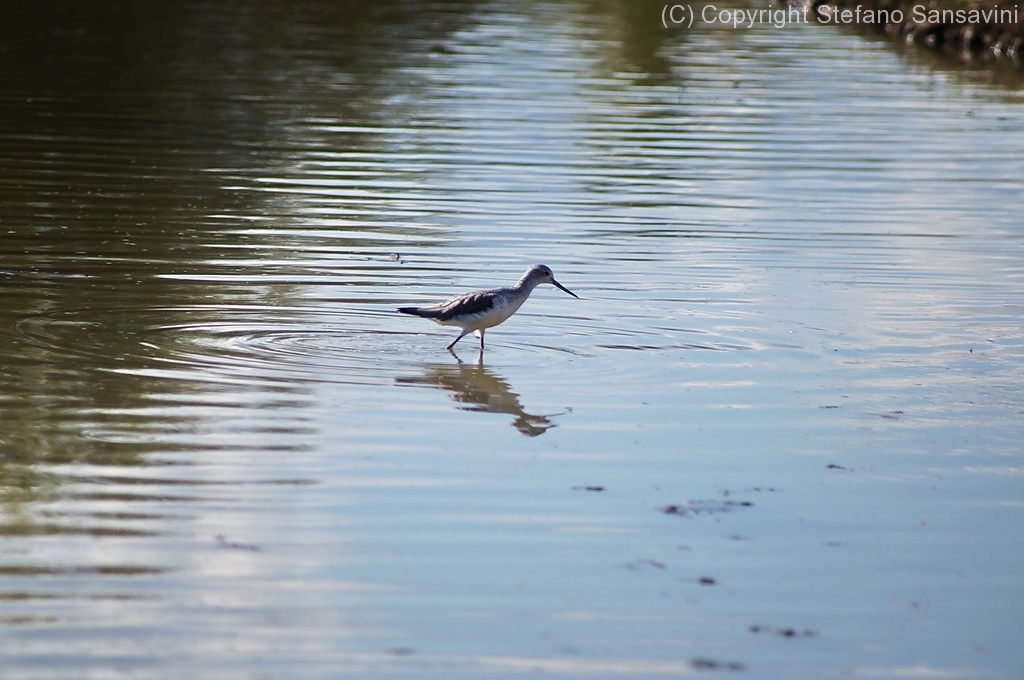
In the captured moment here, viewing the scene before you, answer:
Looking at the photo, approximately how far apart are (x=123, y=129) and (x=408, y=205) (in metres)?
6.61

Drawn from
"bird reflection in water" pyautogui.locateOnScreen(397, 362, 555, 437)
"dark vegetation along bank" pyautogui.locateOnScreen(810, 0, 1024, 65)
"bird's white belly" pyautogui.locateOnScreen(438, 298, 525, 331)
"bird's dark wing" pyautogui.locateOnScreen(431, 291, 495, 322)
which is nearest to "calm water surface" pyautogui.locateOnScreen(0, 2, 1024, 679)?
"bird reflection in water" pyautogui.locateOnScreen(397, 362, 555, 437)

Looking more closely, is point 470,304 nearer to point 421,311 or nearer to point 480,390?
point 421,311

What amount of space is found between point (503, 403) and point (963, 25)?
112 ft

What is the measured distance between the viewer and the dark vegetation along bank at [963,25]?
128 feet

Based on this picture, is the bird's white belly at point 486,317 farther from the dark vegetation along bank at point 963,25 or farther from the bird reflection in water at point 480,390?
the dark vegetation along bank at point 963,25

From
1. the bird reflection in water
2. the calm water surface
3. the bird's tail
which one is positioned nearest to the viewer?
the calm water surface

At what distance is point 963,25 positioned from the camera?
4072cm

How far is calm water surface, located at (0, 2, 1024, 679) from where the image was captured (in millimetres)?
6723

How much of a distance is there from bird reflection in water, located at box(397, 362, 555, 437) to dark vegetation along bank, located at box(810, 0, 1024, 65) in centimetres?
3006

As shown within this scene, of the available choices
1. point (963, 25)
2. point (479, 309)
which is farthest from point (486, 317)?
point (963, 25)

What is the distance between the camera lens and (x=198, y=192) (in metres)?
17.8

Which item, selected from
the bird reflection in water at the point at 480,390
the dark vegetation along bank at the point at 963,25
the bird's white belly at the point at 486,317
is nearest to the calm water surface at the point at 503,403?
the bird reflection in water at the point at 480,390

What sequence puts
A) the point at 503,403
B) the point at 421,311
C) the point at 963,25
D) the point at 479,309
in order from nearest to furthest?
the point at 503,403, the point at 479,309, the point at 421,311, the point at 963,25

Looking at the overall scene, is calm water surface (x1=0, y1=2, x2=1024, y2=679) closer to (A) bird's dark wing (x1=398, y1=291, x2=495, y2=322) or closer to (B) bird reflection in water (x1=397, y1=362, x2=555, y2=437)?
(B) bird reflection in water (x1=397, y1=362, x2=555, y2=437)
